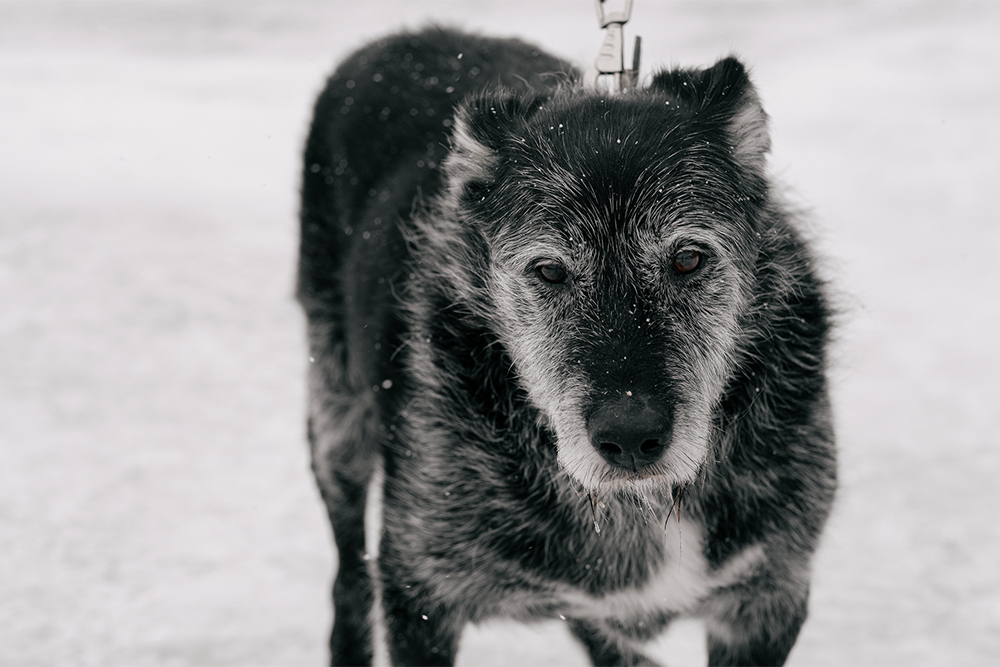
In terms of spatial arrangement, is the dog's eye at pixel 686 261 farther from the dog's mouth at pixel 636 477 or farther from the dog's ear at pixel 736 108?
the dog's mouth at pixel 636 477

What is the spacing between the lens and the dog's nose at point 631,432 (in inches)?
90.3

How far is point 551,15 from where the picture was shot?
38.0ft

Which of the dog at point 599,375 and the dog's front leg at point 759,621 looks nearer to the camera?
the dog at point 599,375

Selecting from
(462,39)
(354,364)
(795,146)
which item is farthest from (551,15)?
(354,364)

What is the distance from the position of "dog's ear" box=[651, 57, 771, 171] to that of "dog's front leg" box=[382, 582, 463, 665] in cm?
175

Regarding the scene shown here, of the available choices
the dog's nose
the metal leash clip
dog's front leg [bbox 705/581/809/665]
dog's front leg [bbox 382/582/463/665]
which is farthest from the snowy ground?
the dog's nose

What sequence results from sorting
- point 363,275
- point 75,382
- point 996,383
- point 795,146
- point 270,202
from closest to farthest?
1. point 363,275
2. point 996,383
3. point 75,382
4. point 795,146
5. point 270,202

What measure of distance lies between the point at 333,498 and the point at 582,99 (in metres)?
2.35

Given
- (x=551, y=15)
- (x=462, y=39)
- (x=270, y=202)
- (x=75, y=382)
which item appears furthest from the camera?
(x=551, y=15)

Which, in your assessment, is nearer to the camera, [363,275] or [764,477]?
[764,477]

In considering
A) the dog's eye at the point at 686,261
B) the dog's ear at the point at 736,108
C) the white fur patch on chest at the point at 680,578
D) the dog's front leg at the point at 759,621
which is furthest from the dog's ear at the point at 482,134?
the dog's front leg at the point at 759,621

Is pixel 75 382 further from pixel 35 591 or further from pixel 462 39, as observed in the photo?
pixel 462 39

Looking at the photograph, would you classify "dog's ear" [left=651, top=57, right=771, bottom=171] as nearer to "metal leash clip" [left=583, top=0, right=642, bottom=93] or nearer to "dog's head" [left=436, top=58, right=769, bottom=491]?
"dog's head" [left=436, top=58, right=769, bottom=491]

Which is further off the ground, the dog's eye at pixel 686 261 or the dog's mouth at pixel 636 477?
the dog's eye at pixel 686 261
